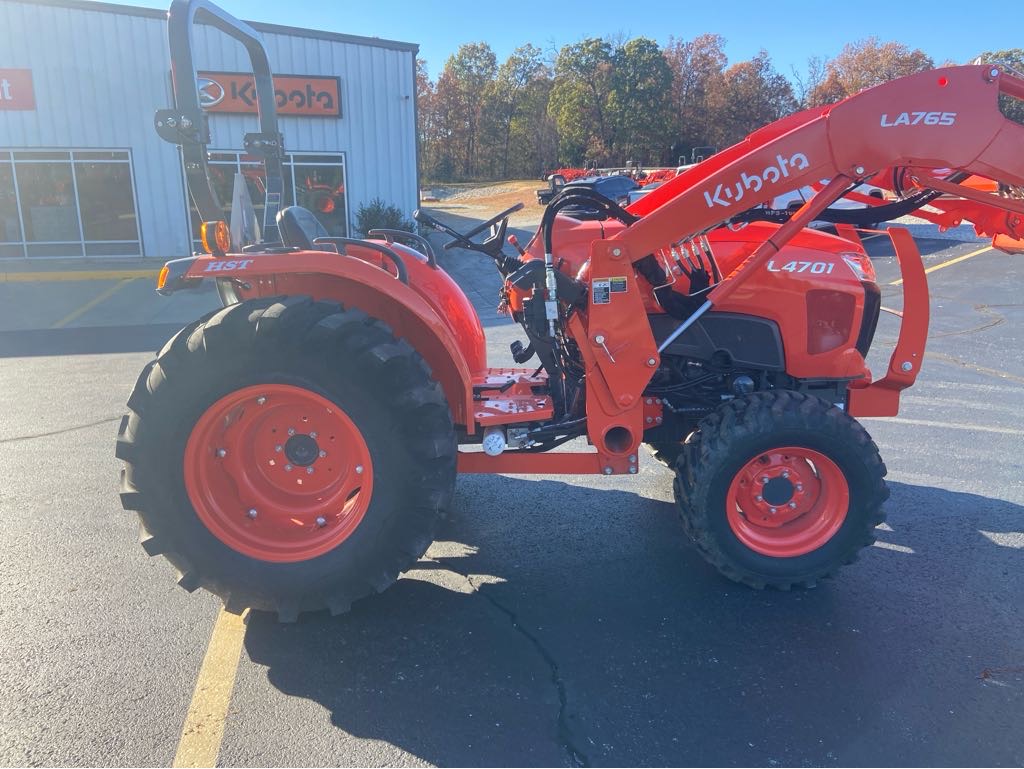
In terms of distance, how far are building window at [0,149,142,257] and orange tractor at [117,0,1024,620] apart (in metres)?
14.9

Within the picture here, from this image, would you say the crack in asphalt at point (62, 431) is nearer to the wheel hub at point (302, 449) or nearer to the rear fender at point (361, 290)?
the rear fender at point (361, 290)

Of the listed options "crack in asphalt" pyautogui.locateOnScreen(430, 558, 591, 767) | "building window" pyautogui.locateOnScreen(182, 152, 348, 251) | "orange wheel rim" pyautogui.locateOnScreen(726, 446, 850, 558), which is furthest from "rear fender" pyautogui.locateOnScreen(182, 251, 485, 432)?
"building window" pyautogui.locateOnScreen(182, 152, 348, 251)

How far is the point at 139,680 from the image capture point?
2908 mm

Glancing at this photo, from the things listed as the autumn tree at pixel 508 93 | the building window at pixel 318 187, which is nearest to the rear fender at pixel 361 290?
the building window at pixel 318 187

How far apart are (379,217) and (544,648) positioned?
15436mm

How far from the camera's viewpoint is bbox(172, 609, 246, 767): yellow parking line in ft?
8.33

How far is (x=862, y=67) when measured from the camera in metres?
40.1

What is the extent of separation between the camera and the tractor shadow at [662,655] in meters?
2.59

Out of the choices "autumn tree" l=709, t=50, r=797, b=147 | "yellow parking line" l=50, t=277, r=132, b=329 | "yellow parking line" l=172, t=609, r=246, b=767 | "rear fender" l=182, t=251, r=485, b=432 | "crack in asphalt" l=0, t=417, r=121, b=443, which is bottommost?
"yellow parking line" l=172, t=609, r=246, b=767

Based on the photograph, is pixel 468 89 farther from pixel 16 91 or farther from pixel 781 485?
pixel 781 485

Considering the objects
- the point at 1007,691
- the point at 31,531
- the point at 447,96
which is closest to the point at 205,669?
the point at 31,531

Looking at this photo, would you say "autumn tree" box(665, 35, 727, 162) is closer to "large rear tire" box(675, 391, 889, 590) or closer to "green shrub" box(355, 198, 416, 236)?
"green shrub" box(355, 198, 416, 236)

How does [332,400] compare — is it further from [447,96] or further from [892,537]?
[447,96]

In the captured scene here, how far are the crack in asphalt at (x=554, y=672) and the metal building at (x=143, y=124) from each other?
14074 mm
